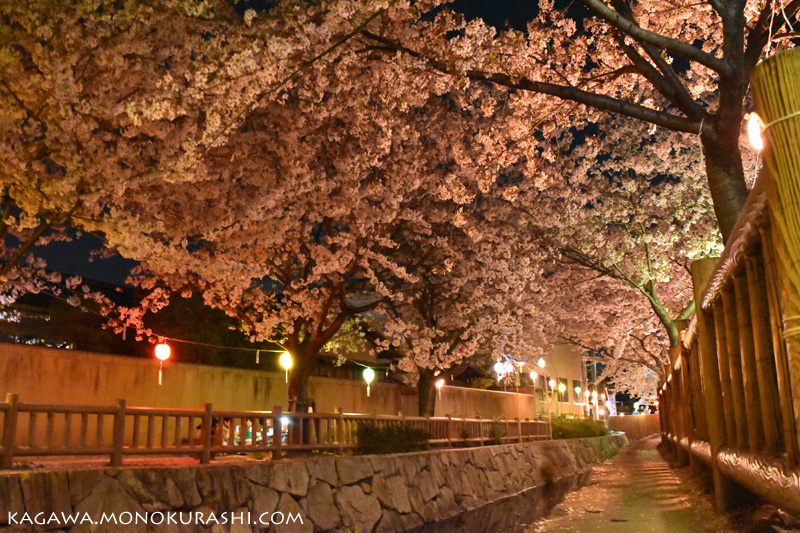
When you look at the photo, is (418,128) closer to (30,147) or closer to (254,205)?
(254,205)

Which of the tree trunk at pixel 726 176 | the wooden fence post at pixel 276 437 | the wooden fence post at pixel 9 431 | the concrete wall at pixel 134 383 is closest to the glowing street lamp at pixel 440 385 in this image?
the concrete wall at pixel 134 383

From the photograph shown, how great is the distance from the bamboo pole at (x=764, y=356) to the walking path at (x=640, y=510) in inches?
124

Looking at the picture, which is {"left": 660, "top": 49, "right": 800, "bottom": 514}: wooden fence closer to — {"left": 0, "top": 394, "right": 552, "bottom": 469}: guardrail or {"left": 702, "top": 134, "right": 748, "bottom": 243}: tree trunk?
{"left": 702, "top": 134, "right": 748, "bottom": 243}: tree trunk

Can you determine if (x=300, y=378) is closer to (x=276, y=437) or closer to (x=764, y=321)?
(x=276, y=437)

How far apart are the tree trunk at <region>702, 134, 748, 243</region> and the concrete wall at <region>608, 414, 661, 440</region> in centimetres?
5611

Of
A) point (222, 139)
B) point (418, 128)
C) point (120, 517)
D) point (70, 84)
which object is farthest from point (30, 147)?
point (418, 128)

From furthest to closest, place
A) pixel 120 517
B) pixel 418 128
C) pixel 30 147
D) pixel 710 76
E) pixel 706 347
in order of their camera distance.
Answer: pixel 418 128 → pixel 710 76 → pixel 30 147 → pixel 706 347 → pixel 120 517

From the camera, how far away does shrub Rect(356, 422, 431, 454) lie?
13.4 metres

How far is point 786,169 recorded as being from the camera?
3197 mm

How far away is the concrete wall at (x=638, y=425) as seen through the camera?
59625 millimetres

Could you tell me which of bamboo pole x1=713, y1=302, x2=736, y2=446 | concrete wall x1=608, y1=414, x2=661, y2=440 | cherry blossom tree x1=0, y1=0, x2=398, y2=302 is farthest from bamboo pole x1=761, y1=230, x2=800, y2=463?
concrete wall x1=608, y1=414, x2=661, y2=440

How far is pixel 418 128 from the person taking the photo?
754 inches

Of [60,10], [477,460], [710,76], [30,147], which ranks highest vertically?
[710,76]

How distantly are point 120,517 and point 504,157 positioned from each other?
27.5 ft
